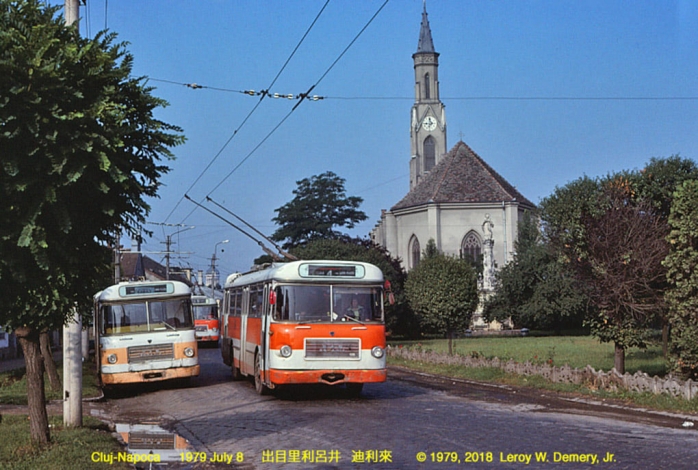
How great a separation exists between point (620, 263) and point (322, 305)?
24.6ft

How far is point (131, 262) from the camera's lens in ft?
332

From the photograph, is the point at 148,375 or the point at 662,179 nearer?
the point at 148,375

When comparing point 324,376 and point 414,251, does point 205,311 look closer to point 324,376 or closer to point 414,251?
point 324,376

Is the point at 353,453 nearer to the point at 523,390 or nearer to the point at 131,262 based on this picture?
the point at 523,390

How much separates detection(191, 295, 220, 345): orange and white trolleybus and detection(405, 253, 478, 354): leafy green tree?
1349cm

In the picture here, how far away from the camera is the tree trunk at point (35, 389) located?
34.7ft

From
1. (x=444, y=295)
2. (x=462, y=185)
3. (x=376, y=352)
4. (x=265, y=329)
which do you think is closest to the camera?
(x=376, y=352)

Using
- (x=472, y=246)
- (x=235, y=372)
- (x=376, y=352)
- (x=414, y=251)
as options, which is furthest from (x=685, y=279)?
(x=414, y=251)

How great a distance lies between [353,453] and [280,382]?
6405 millimetres

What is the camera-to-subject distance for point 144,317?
2055 centimetres

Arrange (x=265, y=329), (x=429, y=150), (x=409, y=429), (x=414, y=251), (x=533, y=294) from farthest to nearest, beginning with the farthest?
(x=429, y=150) → (x=414, y=251) → (x=533, y=294) → (x=265, y=329) → (x=409, y=429)

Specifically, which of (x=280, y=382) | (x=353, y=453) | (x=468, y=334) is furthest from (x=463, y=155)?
(x=353, y=453)

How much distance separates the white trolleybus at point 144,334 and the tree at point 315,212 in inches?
2628

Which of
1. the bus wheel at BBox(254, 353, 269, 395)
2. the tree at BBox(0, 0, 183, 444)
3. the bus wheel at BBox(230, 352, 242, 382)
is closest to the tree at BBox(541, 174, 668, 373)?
the bus wheel at BBox(254, 353, 269, 395)
